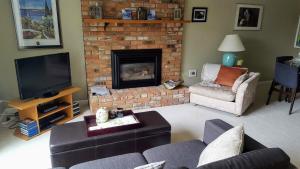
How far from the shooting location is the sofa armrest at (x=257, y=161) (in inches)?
46.0

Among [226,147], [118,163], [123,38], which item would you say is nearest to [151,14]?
[123,38]

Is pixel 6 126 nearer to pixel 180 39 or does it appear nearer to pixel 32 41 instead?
pixel 32 41

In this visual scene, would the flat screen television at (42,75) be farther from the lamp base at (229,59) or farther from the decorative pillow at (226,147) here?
the lamp base at (229,59)

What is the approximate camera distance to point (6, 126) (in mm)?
3053

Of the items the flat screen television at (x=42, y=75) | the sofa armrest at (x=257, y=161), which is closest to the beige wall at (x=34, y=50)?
the flat screen television at (x=42, y=75)

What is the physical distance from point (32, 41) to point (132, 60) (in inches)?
61.0

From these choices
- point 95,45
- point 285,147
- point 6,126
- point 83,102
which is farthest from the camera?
point 83,102

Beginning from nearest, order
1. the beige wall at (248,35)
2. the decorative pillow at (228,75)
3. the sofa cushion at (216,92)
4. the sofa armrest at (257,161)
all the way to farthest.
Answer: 1. the sofa armrest at (257,161)
2. the sofa cushion at (216,92)
3. the decorative pillow at (228,75)
4. the beige wall at (248,35)

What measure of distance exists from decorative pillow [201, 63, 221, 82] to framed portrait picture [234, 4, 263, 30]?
1139 mm

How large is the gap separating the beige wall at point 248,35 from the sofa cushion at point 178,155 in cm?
265

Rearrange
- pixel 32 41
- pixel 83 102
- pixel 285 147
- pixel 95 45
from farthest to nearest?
1. pixel 83 102
2. pixel 95 45
3. pixel 32 41
4. pixel 285 147

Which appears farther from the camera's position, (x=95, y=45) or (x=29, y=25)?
(x=95, y=45)

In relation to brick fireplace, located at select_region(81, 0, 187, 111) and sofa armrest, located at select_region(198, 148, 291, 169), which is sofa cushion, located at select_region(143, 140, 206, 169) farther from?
brick fireplace, located at select_region(81, 0, 187, 111)

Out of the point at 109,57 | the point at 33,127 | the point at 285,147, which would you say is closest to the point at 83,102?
the point at 109,57
